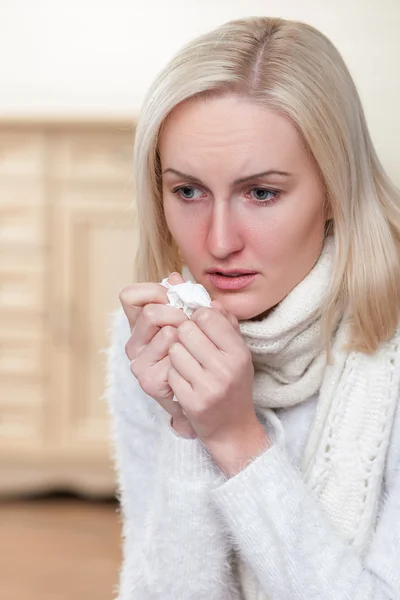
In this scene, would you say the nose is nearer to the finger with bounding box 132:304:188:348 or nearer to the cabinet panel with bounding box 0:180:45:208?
the finger with bounding box 132:304:188:348

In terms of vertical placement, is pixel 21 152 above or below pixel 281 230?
below

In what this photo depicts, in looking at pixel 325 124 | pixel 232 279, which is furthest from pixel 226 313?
pixel 325 124

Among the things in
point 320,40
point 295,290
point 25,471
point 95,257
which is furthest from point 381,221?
point 25,471

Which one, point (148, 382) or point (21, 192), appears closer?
point (148, 382)

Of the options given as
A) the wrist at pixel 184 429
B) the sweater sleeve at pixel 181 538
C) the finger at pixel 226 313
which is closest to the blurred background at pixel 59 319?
the sweater sleeve at pixel 181 538

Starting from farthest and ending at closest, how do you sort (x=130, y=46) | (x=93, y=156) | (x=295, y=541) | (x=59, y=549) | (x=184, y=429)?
(x=130, y=46), (x=93, y=156), (x=59, y=549), (x=184, y=429), (x=295, y=541)

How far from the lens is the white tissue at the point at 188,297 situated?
1039 mm

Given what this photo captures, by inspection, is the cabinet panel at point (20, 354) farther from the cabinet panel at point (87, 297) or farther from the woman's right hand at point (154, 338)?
the woman's right hand at point (154, 338)

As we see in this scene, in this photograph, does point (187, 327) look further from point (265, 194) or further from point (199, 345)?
point (265, 194)

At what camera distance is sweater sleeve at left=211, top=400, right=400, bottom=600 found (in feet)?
3.21

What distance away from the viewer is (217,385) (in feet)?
3.23

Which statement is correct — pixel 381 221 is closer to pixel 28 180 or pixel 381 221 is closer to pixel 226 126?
pixel 226 126

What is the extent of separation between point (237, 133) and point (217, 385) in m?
0.31

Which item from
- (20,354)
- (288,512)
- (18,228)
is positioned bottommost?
(20,354)
